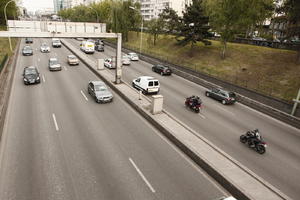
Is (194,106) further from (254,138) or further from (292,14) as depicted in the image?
(292,14)

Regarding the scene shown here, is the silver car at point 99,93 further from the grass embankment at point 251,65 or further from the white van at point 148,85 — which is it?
the grass embankment at point 251,65

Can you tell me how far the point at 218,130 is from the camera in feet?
51.8

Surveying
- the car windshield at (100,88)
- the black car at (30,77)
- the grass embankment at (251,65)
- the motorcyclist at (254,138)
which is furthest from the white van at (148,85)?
the black car at (30,77)

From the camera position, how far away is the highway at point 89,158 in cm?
892

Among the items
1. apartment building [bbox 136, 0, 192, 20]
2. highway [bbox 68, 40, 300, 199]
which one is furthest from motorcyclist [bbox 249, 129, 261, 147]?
apartment building [bbox 136, 0, 192, 20]

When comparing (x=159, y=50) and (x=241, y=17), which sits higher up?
(x=241, y=17)

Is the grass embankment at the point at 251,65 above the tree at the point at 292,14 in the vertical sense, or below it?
below

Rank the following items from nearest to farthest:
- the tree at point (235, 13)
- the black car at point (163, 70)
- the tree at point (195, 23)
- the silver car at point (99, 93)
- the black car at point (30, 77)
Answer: the silver car at point (99, 93) → the black car at point (30, 77) → the tree at point (235, 13) → the black car at point (163, 70) → the tree at point (195, 23)

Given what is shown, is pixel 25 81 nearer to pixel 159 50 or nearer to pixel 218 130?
pixel 218 130

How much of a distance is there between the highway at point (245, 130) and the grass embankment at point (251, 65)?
6207 millimetres

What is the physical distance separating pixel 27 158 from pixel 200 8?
35.6m

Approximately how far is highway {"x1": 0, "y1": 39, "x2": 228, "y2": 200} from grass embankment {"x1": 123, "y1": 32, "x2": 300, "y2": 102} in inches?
680

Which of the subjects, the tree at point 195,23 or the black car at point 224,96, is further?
the tree at point 195,23

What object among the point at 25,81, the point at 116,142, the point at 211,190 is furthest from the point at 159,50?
the point at 211,190
